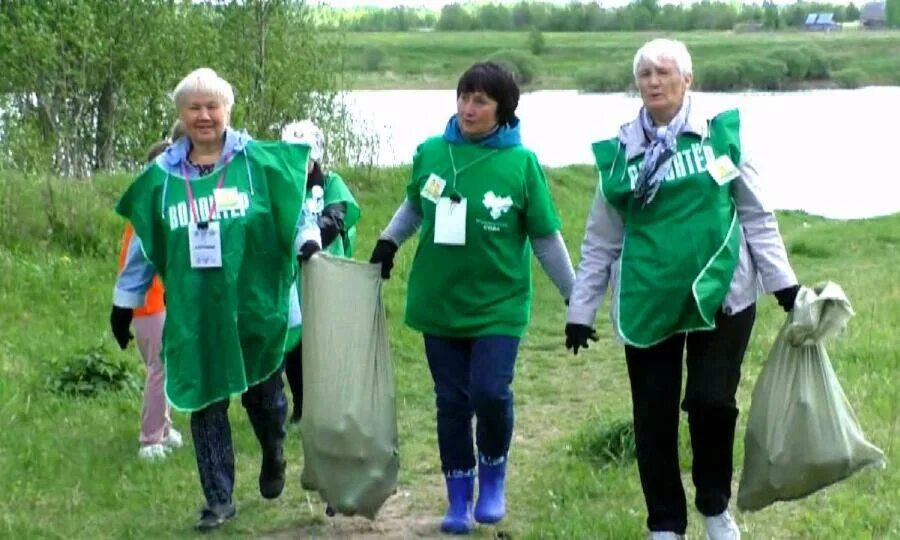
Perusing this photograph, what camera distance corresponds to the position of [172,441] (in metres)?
6.65

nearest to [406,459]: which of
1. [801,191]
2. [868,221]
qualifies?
[868,221]

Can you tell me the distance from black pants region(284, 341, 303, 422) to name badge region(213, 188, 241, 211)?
162cm

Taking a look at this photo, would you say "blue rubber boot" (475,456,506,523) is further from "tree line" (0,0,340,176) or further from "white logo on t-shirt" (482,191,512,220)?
"tree line" (0,0,340,176)

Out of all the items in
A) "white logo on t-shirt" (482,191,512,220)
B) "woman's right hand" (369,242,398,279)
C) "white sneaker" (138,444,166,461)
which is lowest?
"white sneaker" (138,444,166,461)

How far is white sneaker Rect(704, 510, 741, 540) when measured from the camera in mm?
4773

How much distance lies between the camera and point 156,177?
5.21m

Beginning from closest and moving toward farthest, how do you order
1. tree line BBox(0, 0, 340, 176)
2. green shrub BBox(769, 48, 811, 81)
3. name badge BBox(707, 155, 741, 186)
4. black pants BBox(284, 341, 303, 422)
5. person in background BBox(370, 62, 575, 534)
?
name badge BBox(707, 155, 741, 186)
person in background BBox(370, 62, 575, 534)
black pants BBox(284, 341, 303, 422)
tree line BBox(0, 0, 340, 176)
green shrub BBox(769, 48, 811, 81)

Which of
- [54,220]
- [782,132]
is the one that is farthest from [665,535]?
[782,132]

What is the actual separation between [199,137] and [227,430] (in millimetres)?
1117

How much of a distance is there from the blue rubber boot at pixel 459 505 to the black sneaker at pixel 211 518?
2.76ft

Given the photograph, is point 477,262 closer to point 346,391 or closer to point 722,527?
point 346,391

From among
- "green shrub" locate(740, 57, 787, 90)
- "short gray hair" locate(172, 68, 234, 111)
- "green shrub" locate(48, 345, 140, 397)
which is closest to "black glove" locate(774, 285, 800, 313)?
"short gray hair" locate(172, 68, 234, 111)

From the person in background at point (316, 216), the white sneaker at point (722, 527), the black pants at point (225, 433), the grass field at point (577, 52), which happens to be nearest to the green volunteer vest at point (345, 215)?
the person in background at point (316, 216)

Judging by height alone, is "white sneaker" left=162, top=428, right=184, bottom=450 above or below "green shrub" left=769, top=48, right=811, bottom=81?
above
